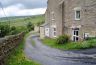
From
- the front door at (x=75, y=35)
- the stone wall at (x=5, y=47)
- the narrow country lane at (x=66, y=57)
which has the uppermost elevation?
the stone wall at (x=5, y=47)

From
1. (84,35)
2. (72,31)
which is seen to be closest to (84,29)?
(84,35)

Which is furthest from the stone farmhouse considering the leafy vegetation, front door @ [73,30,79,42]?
the leafy vegetation

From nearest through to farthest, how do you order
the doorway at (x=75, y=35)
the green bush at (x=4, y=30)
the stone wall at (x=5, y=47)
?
the stone wall at (x=5, y=47)
the doorway at (x=75, y=35)
the green bush at (x=4, y=30)

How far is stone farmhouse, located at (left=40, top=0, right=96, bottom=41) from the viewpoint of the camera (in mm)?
35219

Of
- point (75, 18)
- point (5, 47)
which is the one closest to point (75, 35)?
point (75, 18)

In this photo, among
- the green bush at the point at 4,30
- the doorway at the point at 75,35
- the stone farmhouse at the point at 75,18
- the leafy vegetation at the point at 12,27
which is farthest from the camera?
the leafy vegetation at the point at 12,27

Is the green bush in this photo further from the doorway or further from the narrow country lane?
the narrow country lane

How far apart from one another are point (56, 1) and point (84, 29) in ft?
49.1

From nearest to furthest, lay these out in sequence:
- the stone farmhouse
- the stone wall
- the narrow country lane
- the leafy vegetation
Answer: the stone wall → the narrow country lane → the stone farmhouse → the leafy vegetation

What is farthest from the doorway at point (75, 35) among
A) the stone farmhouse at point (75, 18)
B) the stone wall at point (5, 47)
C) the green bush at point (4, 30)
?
the green bush at point (4, 30)

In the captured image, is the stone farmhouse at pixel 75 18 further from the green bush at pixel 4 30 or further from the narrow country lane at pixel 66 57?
the green bush at pixel 4 30

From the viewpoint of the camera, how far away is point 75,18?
38781 millimetres

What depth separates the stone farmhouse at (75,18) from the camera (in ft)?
116

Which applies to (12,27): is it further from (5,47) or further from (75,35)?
(5,47)
